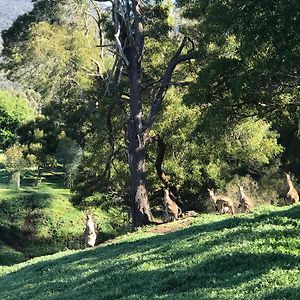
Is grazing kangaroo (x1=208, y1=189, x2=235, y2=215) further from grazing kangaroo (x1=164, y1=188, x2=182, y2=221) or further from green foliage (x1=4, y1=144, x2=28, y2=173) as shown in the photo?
green foliage (x1=4, y1=144, x2=28, y2=173)

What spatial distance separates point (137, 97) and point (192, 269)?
447 inches

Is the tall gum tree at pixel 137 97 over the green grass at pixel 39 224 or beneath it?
over

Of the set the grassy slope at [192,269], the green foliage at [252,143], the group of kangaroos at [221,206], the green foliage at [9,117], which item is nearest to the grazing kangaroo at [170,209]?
the group of kangaroos at [221,206]

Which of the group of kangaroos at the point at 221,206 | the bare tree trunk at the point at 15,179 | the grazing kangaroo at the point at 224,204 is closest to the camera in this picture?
the group of kangaroos at the point at 221,206

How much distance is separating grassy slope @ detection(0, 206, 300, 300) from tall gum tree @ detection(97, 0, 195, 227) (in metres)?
5.52

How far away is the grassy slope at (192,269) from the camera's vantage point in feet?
23.7

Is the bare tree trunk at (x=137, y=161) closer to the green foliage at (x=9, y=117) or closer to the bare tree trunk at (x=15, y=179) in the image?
the bare tree trunk at (x=15, y=179)

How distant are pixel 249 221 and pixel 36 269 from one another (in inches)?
204

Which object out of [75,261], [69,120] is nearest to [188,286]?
[75,261]

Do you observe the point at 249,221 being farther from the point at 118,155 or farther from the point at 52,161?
the point at 52,161

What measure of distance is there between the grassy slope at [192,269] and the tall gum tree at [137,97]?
18.1 ft

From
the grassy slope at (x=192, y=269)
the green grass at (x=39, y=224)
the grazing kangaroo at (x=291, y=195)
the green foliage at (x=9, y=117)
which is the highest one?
the green foliage at (x=9, y=117)

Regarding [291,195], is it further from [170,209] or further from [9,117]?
[9,117]

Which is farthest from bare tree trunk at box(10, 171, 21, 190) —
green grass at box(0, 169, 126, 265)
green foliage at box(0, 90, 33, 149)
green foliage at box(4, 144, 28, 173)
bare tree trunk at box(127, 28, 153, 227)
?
green foliage at box(0, 90, 33, 149)
